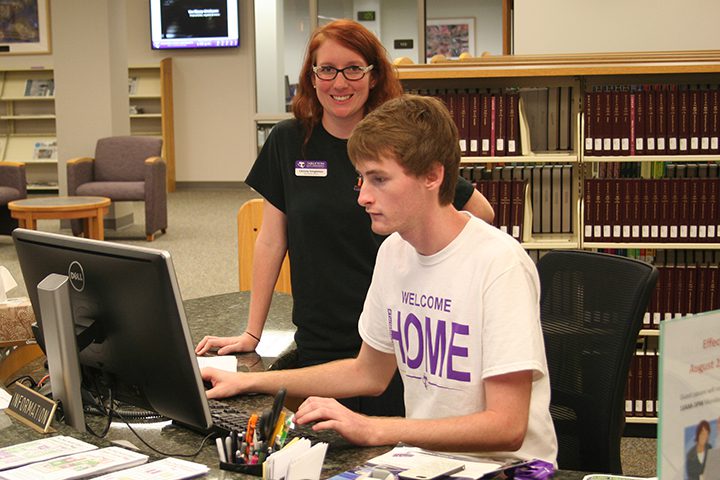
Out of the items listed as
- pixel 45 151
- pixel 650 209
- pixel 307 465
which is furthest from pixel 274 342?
pixel 45 151

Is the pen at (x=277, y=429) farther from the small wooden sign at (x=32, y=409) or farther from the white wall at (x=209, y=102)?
the white wall at (x=209, y=102)

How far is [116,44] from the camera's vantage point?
9977mm

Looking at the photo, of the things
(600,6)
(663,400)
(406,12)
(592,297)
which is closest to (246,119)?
(406,12)

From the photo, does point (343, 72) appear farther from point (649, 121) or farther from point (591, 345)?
point (649, 121)

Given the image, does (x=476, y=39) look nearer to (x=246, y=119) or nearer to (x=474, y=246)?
(x=246, y=119)

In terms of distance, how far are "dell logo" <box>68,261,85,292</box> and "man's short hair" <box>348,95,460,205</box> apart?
0.58 metres

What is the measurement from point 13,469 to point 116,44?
29.4 feet

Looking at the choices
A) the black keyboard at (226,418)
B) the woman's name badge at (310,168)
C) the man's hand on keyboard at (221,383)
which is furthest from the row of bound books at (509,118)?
the black keyboard at (226,418)

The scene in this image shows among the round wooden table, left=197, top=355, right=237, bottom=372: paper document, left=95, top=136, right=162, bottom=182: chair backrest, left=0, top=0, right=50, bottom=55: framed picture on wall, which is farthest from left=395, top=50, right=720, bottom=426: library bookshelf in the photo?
left=0, top=0, right=50, bottom=55: framed picture on wall

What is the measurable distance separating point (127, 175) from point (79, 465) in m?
8.28

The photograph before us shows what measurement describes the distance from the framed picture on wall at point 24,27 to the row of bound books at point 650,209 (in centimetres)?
934

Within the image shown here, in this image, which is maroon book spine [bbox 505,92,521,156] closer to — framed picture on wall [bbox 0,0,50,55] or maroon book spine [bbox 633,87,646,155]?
maroon book spine [bbox 633,87,646,155]

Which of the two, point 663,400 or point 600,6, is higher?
point 600,6

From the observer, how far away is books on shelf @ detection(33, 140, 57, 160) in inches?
492
